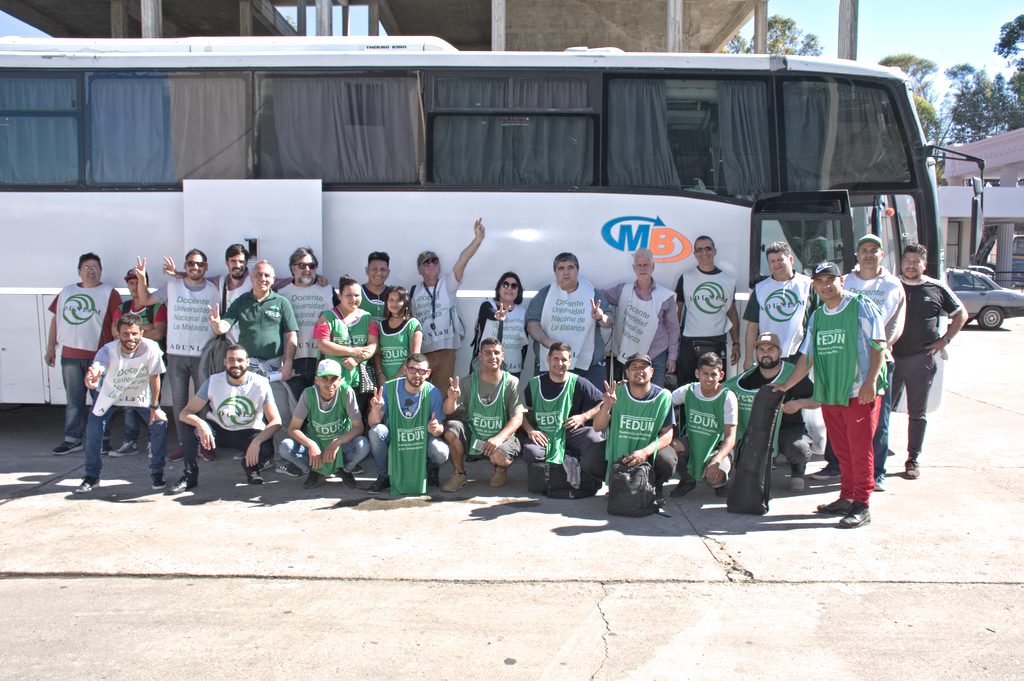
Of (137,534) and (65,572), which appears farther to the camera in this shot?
(137,534)

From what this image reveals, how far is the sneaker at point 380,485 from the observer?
644 cm

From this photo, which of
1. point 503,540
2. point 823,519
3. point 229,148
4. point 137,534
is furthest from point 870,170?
point 137,534

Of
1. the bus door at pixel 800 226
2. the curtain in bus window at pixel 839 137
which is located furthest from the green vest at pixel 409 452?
the curtain in bus window at pixel 839 137

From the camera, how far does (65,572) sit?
4.71m

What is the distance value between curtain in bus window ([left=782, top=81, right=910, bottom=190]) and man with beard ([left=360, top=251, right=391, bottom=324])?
12.0 feet

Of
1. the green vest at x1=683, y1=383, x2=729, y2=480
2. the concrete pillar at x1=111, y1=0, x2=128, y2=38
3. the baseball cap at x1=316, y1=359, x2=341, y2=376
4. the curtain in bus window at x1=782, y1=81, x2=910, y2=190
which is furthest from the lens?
the concrete pillar at x1=111, y1=0, x2=128, y2=38

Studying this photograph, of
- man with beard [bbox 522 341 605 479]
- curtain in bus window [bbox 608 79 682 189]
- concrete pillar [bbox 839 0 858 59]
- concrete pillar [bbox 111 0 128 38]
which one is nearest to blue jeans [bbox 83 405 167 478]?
man with beard [bbox 522 341 605 479]

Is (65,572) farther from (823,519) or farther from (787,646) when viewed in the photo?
(823,519)

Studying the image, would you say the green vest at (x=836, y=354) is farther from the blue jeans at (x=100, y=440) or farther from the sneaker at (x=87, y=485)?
the sneaker at (x=87, y=485)

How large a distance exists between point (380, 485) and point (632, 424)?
2.02 m

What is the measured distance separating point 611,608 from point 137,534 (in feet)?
10.4

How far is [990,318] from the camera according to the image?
2028 centimetres

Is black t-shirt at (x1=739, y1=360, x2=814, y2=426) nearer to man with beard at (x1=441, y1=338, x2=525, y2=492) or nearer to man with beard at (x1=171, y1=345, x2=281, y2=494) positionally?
man with beard at (x1=441, y1=338, x2=525, y2=492)

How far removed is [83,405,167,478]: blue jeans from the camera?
20.8 feet
